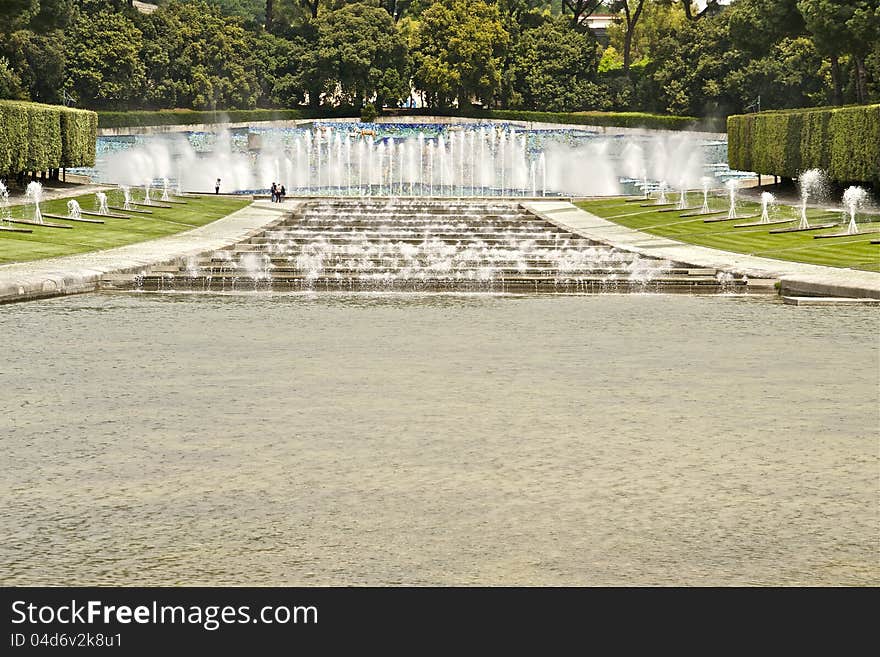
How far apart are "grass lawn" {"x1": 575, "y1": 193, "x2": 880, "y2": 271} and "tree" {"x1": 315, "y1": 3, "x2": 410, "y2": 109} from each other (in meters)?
57.9

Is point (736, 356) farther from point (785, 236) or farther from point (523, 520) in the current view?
point (785, 236)

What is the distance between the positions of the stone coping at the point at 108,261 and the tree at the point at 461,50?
2677 inches

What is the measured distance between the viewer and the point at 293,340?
58.9 feet

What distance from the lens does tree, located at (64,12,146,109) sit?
94.8 m

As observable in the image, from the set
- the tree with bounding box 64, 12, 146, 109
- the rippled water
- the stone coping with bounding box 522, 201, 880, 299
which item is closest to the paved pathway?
the stone coping with bounding box 522, 201, 880, 299

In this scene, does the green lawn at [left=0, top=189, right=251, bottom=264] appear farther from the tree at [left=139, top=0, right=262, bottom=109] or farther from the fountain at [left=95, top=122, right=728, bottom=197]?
the tree at [left=139, top=0, right=262, bottom=109]

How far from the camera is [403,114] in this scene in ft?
382

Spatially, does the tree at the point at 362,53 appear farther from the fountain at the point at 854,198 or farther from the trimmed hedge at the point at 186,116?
the fountain at the point at 854,198

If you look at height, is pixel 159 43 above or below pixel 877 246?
above

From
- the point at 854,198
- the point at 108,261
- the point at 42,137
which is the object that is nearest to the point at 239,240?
the point at 108,261

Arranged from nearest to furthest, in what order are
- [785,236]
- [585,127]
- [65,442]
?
[65,442]
[785,236]
[585,127]

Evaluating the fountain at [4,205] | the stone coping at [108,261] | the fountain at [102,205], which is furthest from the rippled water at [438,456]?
the fountain at [102,205]
